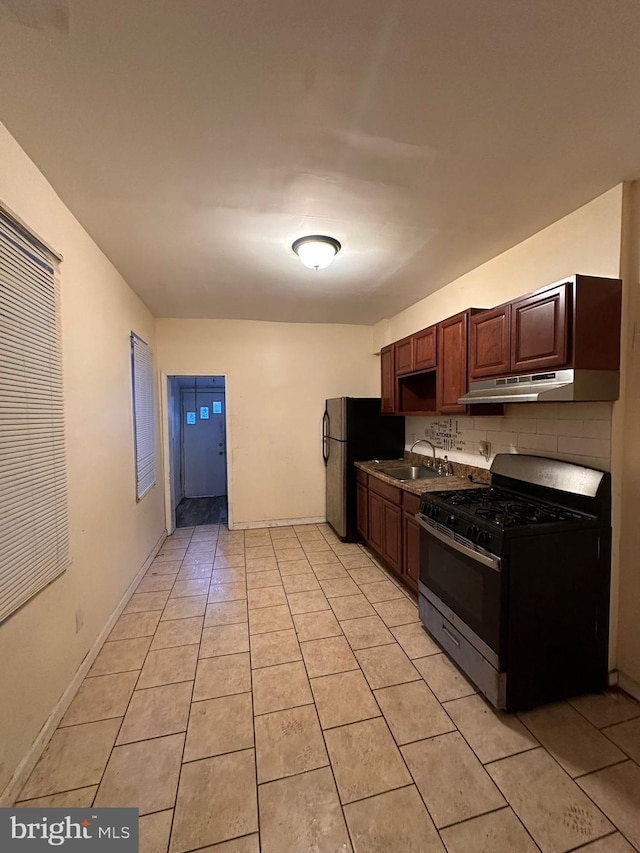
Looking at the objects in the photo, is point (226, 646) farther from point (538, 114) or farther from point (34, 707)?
point (538, 114)

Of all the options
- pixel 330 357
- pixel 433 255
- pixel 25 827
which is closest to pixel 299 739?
pixel 25 827

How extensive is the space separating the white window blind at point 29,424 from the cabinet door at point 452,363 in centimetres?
262

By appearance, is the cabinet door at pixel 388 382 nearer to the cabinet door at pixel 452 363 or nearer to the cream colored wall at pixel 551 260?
the cream colored wall at pixel 551 260

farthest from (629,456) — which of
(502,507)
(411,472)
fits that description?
(411,472)

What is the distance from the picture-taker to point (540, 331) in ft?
6.19

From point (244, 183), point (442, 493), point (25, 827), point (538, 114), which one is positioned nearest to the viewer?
point (25, 827)

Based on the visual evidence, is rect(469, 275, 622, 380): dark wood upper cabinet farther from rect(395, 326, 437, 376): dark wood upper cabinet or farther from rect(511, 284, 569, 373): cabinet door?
rect(395, 326, 437, 376): dark wood upper cabinet

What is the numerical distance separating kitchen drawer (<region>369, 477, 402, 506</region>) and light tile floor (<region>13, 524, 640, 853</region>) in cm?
94

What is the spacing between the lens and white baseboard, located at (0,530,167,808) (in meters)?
1.33

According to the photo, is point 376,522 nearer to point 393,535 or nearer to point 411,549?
point 393,535

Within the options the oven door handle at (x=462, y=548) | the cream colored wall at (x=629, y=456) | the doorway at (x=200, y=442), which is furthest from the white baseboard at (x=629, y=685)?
the doorway at (x=200, y=442)

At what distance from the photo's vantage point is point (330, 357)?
464 cm

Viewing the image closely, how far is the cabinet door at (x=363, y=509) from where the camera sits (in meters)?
3.67

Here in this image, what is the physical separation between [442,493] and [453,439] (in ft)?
3.62
